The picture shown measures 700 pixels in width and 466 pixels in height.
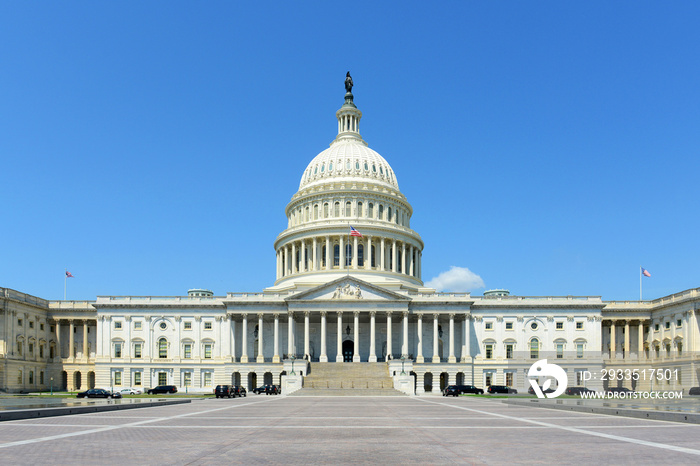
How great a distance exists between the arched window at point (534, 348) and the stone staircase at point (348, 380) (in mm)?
25131

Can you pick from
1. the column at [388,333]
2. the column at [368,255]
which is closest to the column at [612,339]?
the column at [388,333]

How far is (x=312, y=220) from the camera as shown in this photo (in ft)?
394

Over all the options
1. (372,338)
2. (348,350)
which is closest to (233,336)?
(348,350)

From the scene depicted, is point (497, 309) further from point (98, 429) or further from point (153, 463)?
point (153, 463)

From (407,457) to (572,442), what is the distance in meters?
6.41

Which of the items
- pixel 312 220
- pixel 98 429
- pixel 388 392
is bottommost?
pixel 388 392

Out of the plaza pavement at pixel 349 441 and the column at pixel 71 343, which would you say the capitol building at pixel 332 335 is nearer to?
the column at pixel 71 343

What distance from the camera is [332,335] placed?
4124 inches

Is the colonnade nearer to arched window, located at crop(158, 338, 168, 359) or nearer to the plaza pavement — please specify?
arched window, located at crop(158, 338, 168, 359)

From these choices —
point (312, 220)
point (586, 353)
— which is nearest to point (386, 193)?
point (312, 220)

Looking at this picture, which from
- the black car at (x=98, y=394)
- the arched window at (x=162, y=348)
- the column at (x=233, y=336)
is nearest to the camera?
the black car at (x=98, y=394)

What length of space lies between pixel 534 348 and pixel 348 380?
3288 centimetres

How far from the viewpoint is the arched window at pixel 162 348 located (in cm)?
10388

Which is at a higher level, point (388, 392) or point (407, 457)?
point (407, 457)
